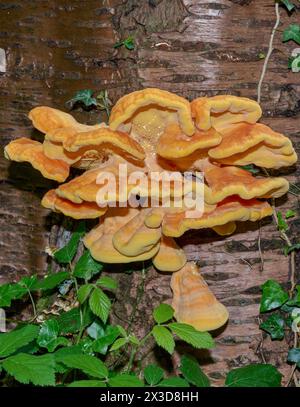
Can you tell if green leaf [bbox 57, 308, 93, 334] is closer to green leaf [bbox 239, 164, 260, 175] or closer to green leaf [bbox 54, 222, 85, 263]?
green leaf [bbox 54, 222, 85, 263]

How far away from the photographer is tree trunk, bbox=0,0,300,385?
322 cm

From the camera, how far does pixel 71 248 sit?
3.59m

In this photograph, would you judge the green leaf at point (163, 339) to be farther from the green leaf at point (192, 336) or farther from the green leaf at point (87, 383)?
the green leaf at point (87, 383)

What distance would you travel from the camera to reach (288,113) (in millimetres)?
3305

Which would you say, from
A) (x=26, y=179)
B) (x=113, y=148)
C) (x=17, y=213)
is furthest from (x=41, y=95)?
(x=113, y=148)

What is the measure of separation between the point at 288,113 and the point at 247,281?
1.00 meters

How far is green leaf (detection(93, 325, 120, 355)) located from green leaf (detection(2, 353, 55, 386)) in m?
0.48

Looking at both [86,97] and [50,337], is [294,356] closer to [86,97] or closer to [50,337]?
[50,337]

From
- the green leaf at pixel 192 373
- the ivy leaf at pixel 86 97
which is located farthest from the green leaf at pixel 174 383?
the ivy leaf at pixel 86 97

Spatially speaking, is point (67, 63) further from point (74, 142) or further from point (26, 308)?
point (26, 308)

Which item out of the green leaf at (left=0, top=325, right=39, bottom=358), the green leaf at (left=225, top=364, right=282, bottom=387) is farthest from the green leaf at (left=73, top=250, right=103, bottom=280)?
the green leaf at (left=225, top=364, right=282, bottom=387)

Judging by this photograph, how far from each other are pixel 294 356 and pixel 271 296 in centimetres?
39

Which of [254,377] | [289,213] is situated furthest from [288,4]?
[254,377]

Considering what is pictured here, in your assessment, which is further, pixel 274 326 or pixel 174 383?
pixel 274 326
